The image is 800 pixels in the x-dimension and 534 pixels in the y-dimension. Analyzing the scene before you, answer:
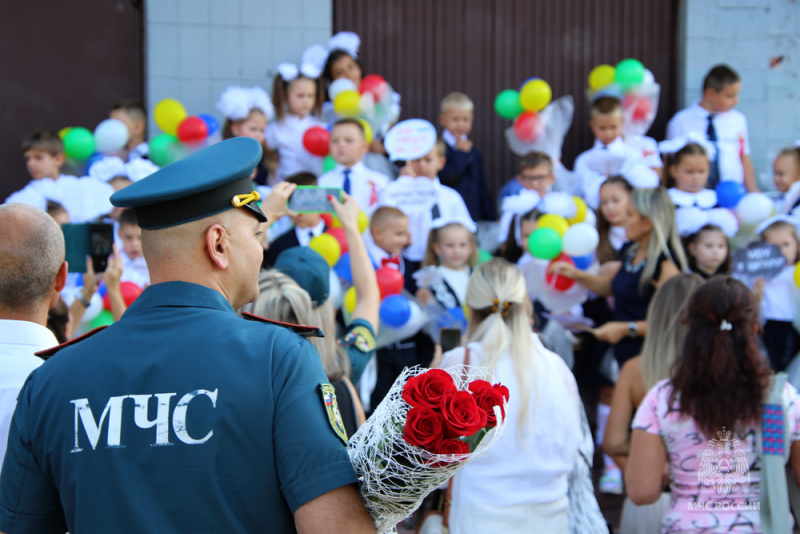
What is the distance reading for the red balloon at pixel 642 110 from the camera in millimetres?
6406

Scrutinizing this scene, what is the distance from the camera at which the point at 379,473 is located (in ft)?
4.51

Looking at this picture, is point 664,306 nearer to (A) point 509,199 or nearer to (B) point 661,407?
(B) point 661,407

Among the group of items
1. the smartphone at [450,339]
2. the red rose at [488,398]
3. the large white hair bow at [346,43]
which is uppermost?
the large white hair bow at [346,43]

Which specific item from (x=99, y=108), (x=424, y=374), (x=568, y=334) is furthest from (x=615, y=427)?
(x=99, y=108)

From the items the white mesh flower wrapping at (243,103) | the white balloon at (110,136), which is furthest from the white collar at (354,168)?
the white balloon at (110,136)

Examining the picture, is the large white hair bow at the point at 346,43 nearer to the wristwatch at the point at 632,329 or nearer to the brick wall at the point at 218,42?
the brick wall at the point at 218,42

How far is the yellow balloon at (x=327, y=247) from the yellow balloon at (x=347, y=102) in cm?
134

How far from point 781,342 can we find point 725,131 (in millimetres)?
2235

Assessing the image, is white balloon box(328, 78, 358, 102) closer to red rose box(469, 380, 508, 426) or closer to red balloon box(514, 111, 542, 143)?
red balloon box(514, 111, 542, 143)

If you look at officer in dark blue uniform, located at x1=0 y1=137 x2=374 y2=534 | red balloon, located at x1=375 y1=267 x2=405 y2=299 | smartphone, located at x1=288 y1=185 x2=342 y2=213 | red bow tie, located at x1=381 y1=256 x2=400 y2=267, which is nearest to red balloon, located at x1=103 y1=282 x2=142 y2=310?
smartphone, located at x1=288 y1=185 x2=342 y2=213

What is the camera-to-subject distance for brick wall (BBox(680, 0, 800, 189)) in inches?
285

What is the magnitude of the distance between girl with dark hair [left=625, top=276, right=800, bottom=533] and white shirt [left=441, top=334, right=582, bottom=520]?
27cm

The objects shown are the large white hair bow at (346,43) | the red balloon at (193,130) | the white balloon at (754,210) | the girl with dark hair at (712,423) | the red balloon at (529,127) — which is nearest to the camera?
the girl with dark hair at (712,423)

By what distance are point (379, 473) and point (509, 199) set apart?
4647 mm
